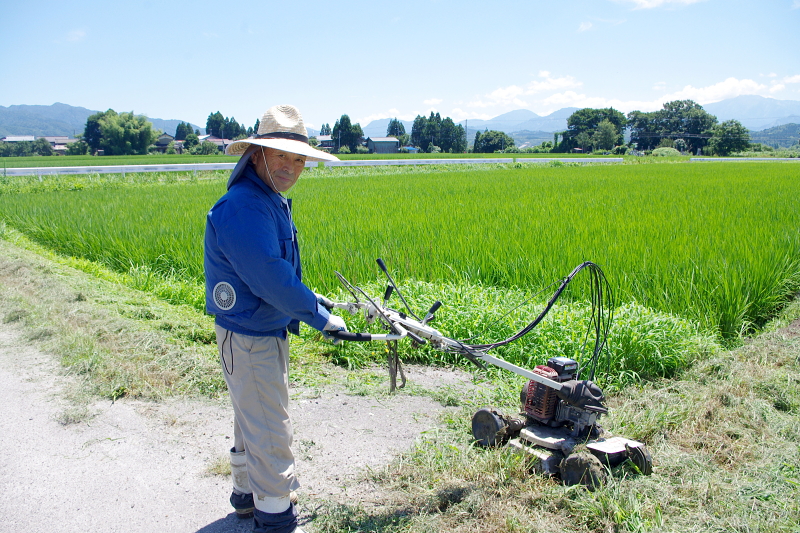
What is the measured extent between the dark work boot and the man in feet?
0.57

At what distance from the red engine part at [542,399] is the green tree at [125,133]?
66.0 meters

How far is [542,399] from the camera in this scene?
273 centimetres

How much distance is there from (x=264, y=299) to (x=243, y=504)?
3.33 ft

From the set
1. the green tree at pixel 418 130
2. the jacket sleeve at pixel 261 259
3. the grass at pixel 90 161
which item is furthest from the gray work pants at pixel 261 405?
the green tree at pixel 418 130

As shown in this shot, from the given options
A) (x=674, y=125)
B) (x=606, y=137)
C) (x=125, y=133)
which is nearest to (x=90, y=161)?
(x=125, y=133)

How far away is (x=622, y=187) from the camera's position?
14836mm

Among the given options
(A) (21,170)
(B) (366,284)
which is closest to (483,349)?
(B) (366,284)

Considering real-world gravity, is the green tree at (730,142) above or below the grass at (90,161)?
above

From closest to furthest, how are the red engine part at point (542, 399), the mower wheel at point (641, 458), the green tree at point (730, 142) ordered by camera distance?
the mower wheel at point (641, 458)
the red engine part at point (542, 399)
the green tree at point (730, 142)

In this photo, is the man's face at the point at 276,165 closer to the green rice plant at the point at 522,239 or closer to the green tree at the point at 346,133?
the green rice plant at the point at 522,239

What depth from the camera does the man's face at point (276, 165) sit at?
86.0 inches

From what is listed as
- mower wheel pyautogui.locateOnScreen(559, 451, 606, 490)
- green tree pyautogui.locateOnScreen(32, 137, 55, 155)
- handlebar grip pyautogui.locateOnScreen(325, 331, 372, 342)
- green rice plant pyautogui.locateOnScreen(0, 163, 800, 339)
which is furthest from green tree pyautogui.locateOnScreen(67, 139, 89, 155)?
mower wheel pyautogui.locateOnScreen(559, 451, 606, 490)

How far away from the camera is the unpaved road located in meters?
2.47

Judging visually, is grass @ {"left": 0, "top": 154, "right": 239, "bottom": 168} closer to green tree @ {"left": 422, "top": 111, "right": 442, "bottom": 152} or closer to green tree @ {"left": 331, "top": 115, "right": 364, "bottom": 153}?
green tree @ {"left": 331, "top": 115, "right": 364, "bottom": 153}
